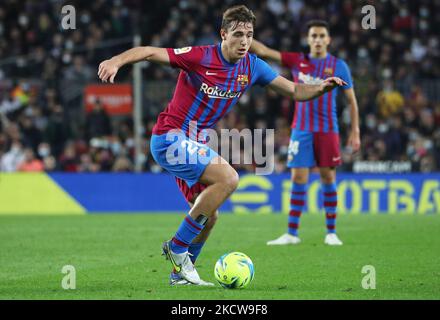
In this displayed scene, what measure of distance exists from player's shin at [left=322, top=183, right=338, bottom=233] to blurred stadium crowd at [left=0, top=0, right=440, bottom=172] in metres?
7.45

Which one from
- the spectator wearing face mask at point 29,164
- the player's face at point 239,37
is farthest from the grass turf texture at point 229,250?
the spectator wearing face mask at point 29,164

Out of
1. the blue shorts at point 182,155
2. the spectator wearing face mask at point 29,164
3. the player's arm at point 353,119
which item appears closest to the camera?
the blue shorts at point 182,155

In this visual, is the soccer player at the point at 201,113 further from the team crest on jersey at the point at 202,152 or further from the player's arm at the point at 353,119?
the player's arm at the point at 353,119

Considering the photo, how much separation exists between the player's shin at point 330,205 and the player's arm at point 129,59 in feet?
15.4

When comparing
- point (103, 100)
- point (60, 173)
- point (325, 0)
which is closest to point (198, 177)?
point (60, 173)

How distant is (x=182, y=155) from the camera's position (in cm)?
767

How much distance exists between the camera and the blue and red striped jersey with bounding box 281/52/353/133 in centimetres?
1167

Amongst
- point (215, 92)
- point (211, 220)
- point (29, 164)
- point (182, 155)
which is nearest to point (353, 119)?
point (215, 92)

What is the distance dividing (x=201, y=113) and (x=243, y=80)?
0.48 meters

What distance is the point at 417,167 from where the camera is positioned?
2016 centimetres

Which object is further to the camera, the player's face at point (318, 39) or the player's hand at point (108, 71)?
the player's face at point (318, 39)

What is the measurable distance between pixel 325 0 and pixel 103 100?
7841mm

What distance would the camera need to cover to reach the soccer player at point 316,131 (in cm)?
1165
